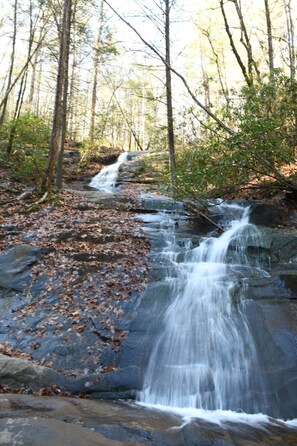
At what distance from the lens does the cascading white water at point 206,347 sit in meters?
4.91

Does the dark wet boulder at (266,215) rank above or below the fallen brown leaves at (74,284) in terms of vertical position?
above

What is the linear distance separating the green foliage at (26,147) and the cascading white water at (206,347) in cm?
842

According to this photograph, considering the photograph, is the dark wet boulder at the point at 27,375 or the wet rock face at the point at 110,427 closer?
the wet rock face at the point at 110,427

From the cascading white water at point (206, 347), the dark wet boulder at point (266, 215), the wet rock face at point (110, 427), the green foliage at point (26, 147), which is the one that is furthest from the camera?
the green foliage at point (26, 147)

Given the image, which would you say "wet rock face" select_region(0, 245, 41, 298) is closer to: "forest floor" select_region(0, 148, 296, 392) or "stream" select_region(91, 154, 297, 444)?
"forest floor" select_region(0, 148, 296, 392)

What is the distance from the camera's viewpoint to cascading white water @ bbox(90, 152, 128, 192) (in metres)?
18.3

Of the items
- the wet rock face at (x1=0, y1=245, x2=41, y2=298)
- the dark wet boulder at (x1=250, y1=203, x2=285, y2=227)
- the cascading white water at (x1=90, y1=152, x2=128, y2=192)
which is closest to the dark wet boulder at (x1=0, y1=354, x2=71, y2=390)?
the wet rock face at (x1=0, y1=245, x2=41, y2=298)

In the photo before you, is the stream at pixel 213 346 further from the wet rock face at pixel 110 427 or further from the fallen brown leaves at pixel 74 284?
the fallen brown leaves at pixel 74 284

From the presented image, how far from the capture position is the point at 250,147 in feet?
29.9

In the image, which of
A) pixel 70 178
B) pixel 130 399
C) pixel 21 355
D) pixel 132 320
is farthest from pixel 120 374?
pixel 70 178

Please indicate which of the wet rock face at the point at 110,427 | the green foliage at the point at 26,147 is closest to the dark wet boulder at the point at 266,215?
the wet rock face at the point at 110,427

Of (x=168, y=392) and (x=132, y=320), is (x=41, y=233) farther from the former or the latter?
(x=168, y=392)

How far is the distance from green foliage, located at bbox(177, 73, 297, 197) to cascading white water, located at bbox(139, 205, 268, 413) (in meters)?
2.98

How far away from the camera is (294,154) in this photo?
10297 millimetres
